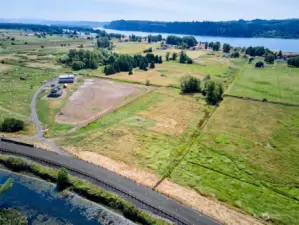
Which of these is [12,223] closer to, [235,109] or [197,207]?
[197,207]

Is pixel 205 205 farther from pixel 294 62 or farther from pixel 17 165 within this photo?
pixel 294 62

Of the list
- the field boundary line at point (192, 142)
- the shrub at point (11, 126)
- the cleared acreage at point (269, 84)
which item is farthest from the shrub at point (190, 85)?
the shrub at point (11, 126)

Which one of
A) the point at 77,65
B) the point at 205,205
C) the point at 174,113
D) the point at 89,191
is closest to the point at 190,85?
the point at 174,113

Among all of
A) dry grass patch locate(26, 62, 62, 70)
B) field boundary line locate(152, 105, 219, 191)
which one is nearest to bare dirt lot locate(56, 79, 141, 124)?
field boundary line locate(152, 105, 219, 191)

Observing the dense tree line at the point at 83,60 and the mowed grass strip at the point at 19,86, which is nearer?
the mowed grass strip at the point at 19,86

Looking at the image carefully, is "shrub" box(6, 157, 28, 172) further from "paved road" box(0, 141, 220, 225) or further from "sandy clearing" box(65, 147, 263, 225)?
"sandy clearing" box(65, 147, 263, 225)

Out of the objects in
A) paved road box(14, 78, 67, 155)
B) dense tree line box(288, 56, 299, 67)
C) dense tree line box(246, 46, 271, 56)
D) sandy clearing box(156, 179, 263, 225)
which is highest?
dense tree line box(246, 46, 271, 56)

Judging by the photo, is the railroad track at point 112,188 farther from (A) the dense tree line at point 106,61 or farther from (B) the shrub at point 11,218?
(A) the dense tree line at point 106,61
